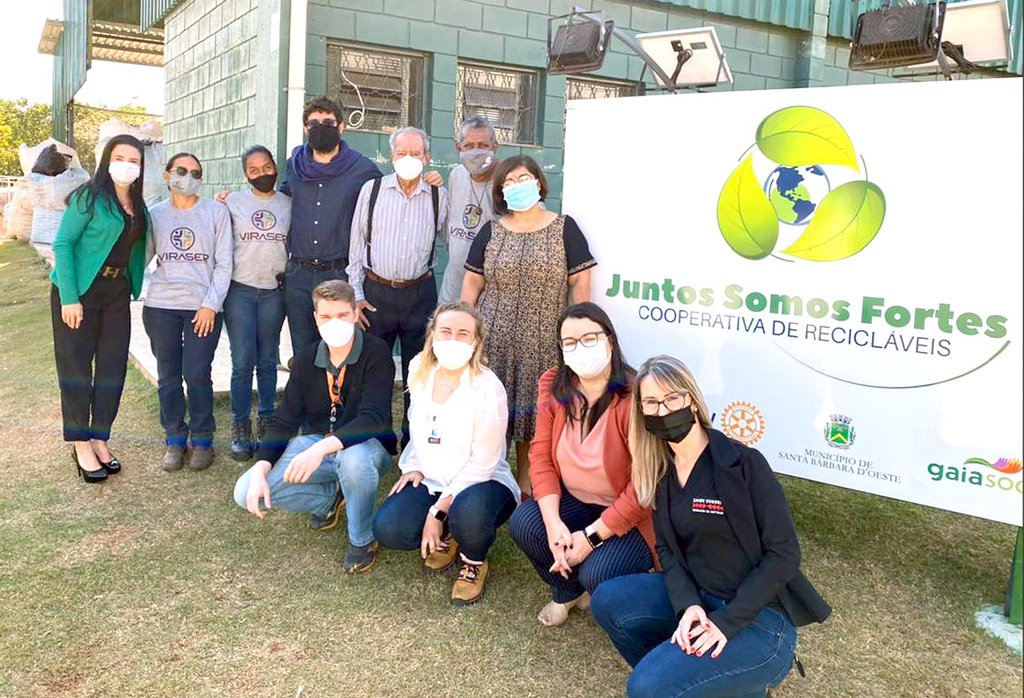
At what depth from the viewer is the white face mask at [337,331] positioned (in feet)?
12.4

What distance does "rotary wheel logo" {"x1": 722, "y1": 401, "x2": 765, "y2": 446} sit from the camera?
3.68 metres

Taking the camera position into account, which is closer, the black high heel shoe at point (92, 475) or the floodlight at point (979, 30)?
the black high heel shoe at point (92, 475)

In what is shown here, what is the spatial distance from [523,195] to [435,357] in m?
0.80

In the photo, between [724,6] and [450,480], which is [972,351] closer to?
[450,480]

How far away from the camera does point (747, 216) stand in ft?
11.8

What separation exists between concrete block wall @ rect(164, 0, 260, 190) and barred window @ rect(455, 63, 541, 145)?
1.80 metres

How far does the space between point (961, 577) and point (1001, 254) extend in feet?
4.88

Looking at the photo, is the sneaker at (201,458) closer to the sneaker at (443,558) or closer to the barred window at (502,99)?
the sneaker at (443,558)

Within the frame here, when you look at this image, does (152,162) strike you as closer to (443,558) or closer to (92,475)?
(92,475)

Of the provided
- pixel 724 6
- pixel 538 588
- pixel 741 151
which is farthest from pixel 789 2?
pixel 538 588

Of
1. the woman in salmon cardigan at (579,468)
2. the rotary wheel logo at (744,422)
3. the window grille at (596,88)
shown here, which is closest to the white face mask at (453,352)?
the woman in salmon cardigan at (579,468)

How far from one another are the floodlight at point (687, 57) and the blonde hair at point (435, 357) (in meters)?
4.74

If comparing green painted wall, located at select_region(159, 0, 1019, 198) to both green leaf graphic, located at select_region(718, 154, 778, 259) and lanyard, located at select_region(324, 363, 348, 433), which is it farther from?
green leaf graphic, located at select_region(718, 154, 778, 259)

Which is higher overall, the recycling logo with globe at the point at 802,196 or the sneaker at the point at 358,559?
the recycling logo with globe at the point at 802,196
